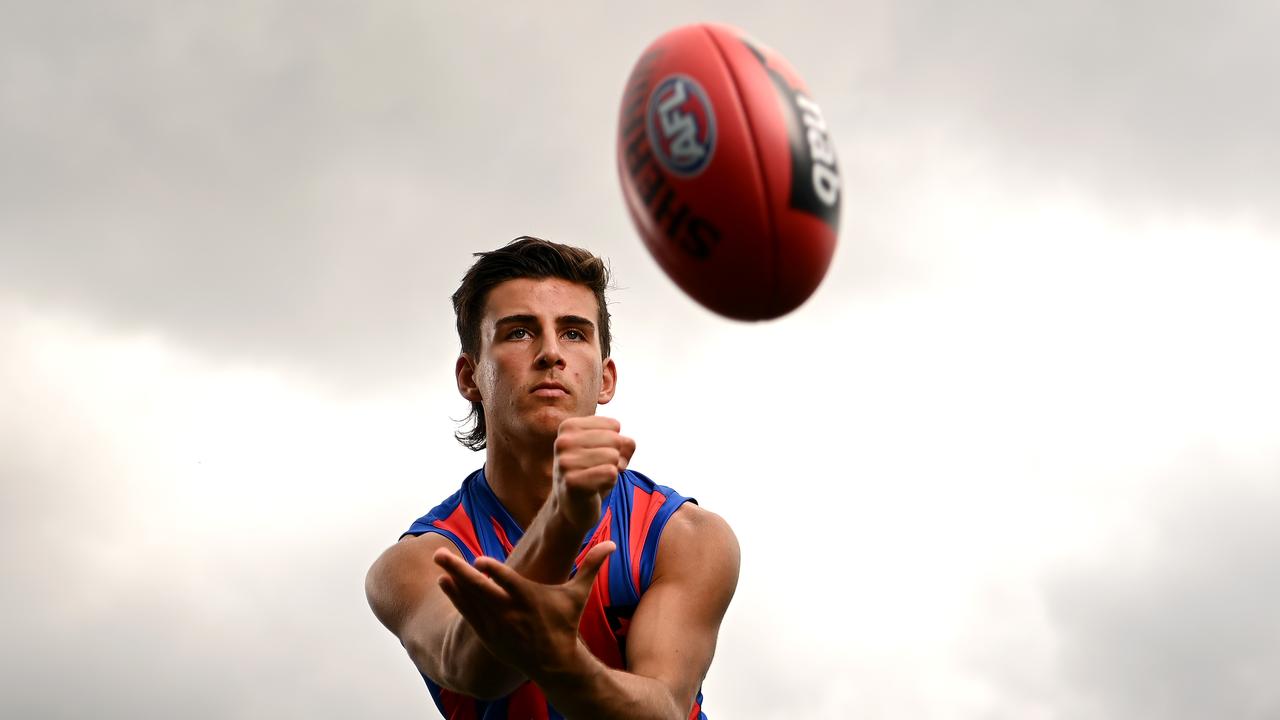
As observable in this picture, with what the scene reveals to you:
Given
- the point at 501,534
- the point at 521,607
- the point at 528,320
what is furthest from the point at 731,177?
the point at 501,534

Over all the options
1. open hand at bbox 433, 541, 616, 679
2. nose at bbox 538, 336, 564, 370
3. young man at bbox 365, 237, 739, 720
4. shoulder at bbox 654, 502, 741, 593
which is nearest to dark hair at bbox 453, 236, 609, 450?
young man at bbox 365, 237, 739, 720

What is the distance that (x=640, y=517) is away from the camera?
6.86 metres

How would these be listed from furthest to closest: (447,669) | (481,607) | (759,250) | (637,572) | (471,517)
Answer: (471,517) → (637,572) → (447,669) → (759,250) → (481,607)

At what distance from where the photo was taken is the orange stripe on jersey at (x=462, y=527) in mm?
6798

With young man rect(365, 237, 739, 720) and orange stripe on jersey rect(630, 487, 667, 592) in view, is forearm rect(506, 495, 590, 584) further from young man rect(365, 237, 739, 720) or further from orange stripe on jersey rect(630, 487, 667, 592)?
orange stripe on jersey rect(630, 487, 667, 592)

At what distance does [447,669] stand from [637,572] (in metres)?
1.34

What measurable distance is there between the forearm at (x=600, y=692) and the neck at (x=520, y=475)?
1460 mm

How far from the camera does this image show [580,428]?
15.4 feet

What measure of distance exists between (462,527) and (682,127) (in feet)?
9.48

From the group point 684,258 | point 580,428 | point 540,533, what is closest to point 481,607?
point 540,533

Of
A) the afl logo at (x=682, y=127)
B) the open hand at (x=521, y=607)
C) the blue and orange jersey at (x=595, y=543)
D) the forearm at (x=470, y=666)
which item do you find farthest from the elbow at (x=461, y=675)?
the afl logo at (x=682, y=127)

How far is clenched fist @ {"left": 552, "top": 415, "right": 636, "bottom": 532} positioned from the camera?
458cm

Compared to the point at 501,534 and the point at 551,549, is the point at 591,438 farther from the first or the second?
the point at 501,534

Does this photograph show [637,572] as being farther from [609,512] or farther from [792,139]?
[792,139]
